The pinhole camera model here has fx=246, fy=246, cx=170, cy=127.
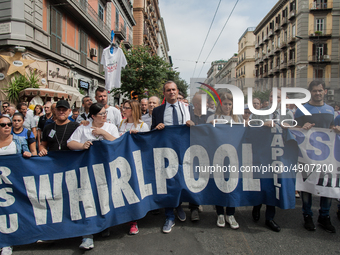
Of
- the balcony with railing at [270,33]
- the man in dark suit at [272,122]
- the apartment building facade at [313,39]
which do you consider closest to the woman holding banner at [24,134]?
the man in dark suit at [272,122]

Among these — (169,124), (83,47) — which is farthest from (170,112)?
(83,47)

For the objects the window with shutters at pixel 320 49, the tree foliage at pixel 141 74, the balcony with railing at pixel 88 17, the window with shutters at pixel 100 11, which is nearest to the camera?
the balcony with railing at pixel 88 17

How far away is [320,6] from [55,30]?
38.9m

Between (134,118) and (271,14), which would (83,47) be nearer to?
(134,118)

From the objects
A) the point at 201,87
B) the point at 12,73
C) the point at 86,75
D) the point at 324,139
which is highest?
the point at 86,75

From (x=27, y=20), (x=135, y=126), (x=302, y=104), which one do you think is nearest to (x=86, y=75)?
(x=27, y=20)

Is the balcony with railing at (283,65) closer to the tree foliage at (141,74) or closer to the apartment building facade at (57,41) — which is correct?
the apartment building facade at (57,41)

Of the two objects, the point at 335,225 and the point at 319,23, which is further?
the point at 319,23

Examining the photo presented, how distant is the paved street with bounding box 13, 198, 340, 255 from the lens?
285 cm

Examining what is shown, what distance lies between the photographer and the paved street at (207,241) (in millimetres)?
2848

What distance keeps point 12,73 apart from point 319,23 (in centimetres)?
4153

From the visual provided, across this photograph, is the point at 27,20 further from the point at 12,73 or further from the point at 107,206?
the point at 107,206

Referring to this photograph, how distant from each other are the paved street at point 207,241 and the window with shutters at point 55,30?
45.8 feet

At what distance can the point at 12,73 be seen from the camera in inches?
469
